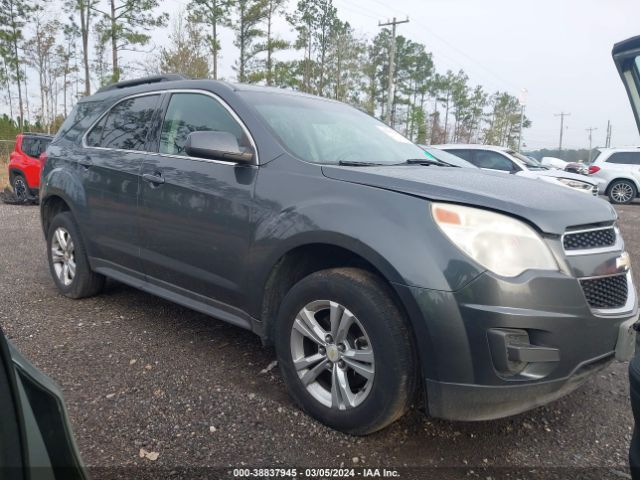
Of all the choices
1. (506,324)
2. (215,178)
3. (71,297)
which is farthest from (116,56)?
(506,324)

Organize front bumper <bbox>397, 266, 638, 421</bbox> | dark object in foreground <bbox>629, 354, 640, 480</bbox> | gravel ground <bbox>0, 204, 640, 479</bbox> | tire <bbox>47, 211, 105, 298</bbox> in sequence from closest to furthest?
dark object in foreground <bbox>629, 354, 640, 480</bbox>
front bumper <bbox>397, 266, 638, 421</bbox>
gravel ground <bbox>0, 204, 640, 479</bbox>
tire <bbox>47, 211, 105, 298</bbox>

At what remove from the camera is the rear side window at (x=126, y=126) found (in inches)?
139

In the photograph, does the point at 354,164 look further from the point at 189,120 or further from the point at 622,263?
the point at 622,263

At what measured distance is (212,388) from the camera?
2.79m

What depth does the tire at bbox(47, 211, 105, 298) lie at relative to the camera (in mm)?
4059

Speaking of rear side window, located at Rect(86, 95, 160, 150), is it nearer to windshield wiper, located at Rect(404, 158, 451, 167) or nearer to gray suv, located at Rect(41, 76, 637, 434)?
gray suv, located at Rect(41, 76, 637, 434)

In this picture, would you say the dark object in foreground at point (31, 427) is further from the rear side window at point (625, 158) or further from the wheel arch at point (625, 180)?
the rear side window at point (625, 158)

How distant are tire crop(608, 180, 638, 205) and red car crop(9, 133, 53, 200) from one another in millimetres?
16495

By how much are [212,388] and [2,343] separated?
1932 millimetres

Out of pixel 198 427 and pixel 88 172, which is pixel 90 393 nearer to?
pixel 198 427

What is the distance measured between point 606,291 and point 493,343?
64 centimetres

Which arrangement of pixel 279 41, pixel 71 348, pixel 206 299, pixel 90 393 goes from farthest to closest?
pixel 279 41 → pixel 71 348 → pixel 206 299 → pixel 90 393

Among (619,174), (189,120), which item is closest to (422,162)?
(189,120)

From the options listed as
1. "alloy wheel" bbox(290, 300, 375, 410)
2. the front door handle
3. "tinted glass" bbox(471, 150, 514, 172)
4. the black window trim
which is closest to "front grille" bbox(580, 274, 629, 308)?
"alloy wheel" bbox(290, 300, 375, 410)
